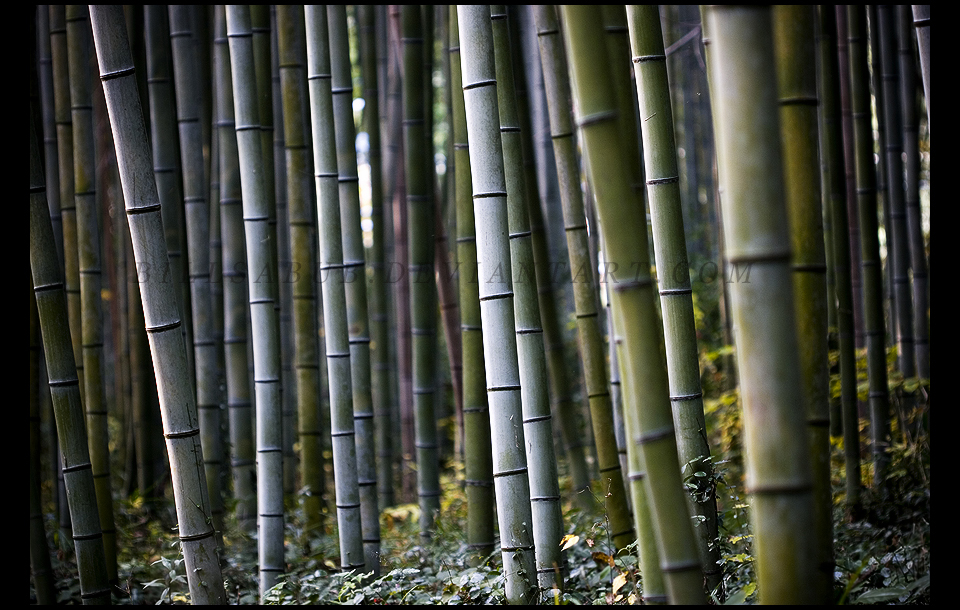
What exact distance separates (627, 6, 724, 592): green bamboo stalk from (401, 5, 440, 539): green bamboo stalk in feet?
4.44

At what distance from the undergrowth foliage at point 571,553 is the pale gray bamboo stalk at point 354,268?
20cm

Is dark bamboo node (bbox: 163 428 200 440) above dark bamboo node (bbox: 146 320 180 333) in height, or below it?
below

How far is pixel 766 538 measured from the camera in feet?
3.07

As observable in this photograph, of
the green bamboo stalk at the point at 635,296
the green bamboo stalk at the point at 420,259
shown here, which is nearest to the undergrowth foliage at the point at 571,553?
the green bamboo stalk at the point at 420,259

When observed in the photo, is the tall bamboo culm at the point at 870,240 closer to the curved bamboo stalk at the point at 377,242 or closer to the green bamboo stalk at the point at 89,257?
the curved bamboo stalk at the point at 377,242

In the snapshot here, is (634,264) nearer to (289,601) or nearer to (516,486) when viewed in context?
(516,486)

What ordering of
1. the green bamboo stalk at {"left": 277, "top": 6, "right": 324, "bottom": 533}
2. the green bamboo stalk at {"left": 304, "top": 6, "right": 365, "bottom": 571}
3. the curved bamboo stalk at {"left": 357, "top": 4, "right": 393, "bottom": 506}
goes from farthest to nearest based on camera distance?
1. the curved bamboo stalk at {"left": 357, "top": 4, "right": 393, "bottom": 506}
2. the green bamboo stalk at {"left": 277, "top": 6, "right": 324, "bottom": 533}
3. the green bamboo stalk at {"left": 304, "top": 6, "right": 365, "bottom": 571}

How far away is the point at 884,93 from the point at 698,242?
3.18 m

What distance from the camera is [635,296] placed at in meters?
1.05

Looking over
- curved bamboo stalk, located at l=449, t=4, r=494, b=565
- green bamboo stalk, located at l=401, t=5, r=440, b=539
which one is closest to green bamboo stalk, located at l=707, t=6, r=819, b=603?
curved bamboo stalk, located at l=449, t=4, r=494, b=565

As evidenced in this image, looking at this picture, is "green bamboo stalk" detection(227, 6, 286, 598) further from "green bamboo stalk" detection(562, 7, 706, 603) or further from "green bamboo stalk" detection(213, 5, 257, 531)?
"green bamboo stalk" detection(562, 7, 706, 603)

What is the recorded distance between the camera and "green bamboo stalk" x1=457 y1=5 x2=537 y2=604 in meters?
1.62
